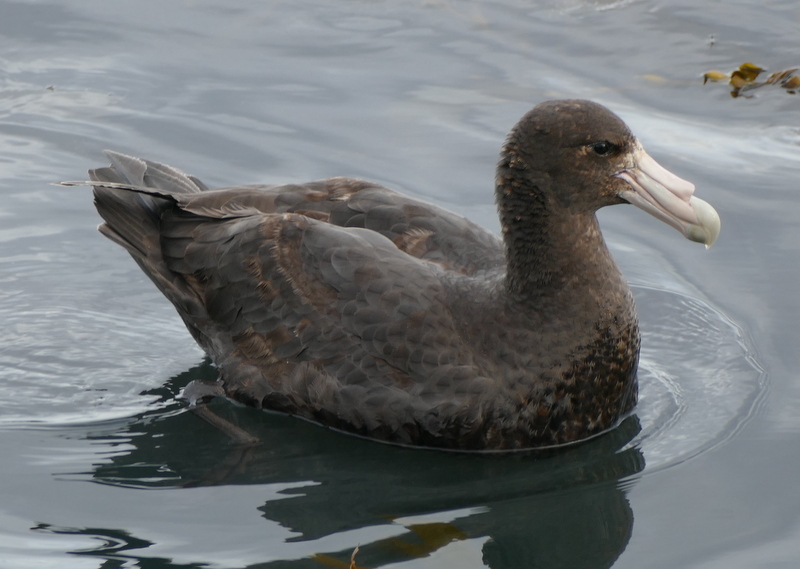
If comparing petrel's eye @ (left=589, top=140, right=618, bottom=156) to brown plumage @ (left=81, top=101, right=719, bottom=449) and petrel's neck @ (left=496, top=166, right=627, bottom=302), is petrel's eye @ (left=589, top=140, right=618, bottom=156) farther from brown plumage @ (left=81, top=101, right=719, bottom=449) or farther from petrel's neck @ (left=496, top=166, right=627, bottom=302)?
petrel's neck @ (left=496, top=166, right=627, bottom=302)

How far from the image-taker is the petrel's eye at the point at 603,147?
17.4 feet

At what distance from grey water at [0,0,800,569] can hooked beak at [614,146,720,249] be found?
1.02 metres

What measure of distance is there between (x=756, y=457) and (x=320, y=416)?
6.40 ft

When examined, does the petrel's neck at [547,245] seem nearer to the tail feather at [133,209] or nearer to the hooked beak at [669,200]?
the hooked beak at [669,200]

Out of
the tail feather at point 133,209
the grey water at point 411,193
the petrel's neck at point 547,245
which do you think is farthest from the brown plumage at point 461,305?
the tail feather at point 133,209

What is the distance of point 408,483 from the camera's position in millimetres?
5344

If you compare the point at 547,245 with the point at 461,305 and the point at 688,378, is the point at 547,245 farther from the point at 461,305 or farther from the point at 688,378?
the point at 688,378

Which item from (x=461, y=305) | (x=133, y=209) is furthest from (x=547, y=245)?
(x=133, y=209)

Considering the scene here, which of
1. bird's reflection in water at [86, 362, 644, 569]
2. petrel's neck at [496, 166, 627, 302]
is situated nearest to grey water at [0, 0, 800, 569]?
bird's reflection in water at [86, 362, 644, 569]

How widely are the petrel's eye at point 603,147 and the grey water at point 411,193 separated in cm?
131

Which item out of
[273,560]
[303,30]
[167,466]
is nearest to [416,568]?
[273,560]

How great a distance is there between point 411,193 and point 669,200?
2906 mm

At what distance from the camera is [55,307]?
6828 millimetres

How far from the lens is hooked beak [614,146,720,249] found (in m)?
5.22
